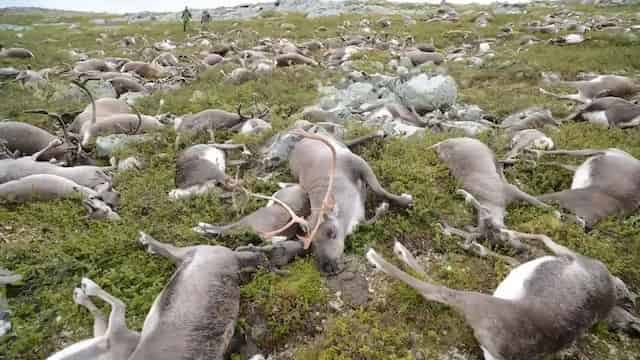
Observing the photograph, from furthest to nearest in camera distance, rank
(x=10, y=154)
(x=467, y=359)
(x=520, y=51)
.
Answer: (x=520, y=51) → (x=10, y=154) → (x=467, y=359)

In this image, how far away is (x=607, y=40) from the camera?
16656 millimetres

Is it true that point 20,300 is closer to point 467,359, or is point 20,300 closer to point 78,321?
point 78,321

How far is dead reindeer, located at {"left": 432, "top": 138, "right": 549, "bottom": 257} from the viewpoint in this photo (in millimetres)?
6164

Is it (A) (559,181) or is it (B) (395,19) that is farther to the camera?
(B) (395,19)

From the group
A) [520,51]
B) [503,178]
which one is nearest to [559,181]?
[503,178]

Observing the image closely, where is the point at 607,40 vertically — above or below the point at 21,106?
above

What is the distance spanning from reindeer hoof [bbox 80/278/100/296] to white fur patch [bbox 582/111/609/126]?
28.3ft

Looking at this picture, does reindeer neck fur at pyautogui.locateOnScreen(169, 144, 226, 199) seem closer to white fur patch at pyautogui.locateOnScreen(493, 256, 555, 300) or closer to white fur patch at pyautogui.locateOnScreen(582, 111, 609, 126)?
white fur patch at pyautogui.locateOnScreen(493, 256, 555, 300)

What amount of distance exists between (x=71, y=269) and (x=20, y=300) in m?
0.60

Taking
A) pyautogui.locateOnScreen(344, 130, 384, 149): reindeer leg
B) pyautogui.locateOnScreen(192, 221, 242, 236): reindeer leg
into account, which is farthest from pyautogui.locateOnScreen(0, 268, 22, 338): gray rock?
pyautogui.locateOnScreen(344, 130, 384, 149): reindeer leg

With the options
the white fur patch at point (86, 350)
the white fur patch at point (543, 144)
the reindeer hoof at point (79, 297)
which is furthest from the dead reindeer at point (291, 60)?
the white fur patch at point (86, 350)

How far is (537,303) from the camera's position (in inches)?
182

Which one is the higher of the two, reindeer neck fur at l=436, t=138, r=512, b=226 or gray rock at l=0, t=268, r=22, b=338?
reindeer neck fur at l=436, t=138, r=512, b=226

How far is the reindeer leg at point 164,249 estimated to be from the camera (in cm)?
572
